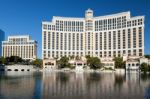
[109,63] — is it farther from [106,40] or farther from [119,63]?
[106,40]

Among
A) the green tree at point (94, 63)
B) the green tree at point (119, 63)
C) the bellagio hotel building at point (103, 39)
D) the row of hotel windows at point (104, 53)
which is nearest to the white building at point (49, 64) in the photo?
the bellagio hotel building at point (103, 39)

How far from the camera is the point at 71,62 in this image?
16762 cm

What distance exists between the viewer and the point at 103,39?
194m

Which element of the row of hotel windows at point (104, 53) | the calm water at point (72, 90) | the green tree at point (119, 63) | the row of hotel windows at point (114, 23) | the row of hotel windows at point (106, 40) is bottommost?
the calm water at point (72, 90)

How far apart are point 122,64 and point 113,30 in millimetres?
39552

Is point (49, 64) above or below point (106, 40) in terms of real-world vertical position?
below

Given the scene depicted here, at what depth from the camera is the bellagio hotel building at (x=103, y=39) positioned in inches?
7087

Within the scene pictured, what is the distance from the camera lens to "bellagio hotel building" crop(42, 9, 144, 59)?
180 metres

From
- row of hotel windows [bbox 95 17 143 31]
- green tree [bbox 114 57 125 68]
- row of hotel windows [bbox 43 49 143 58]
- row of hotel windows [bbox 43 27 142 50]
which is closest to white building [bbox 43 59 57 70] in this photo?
row of hotel windows [bbox 43 49 143 58]

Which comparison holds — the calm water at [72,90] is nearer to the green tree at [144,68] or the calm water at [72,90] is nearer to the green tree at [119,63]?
the green tree at [144,68]

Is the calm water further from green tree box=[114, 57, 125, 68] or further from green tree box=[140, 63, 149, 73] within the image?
green tree box=[114, 57, 125, 68]

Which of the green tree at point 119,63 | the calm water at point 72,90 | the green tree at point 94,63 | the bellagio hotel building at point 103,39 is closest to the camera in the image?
the calm water at point 72,90

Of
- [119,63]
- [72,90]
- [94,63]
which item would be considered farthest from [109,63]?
[72,90]

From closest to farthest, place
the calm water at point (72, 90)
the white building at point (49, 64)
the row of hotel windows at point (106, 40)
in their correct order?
1. the calm water at point (72, 90)
2. the white building at point (49, 64)
3. the row of hotel windows at point (106, 40)
